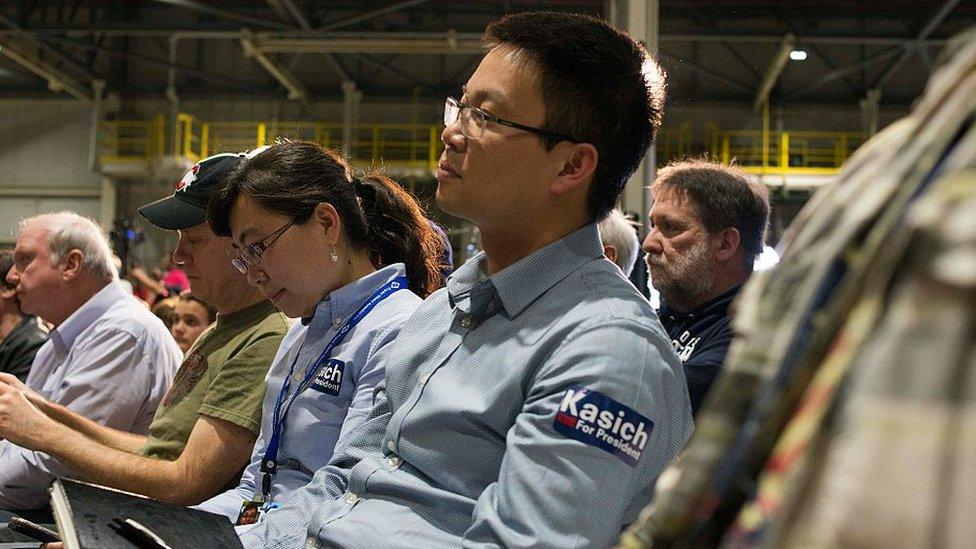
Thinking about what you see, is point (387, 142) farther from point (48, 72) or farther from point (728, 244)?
point (728, 244)

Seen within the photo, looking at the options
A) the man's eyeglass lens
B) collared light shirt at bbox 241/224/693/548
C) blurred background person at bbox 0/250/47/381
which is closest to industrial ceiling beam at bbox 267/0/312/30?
blurred background person at bbox 0/250/47/381

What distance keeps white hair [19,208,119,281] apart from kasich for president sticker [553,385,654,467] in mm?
2489

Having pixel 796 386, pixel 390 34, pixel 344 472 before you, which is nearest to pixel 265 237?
pixel 344 472

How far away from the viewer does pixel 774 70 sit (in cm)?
1387

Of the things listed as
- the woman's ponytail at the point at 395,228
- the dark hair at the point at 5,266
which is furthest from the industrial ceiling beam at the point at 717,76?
the woman's ponytail at the point at 395,228

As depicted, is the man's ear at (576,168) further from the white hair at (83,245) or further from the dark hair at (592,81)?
the white hair at (83,245)

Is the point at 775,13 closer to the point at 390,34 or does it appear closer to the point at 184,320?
the point at 390,34

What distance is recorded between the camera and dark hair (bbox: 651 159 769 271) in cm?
285

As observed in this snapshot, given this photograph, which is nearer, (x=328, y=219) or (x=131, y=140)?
(x=328, y=219)

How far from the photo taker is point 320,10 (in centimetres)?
1359

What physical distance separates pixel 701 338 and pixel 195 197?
1336 mm

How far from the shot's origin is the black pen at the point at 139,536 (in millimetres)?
1438

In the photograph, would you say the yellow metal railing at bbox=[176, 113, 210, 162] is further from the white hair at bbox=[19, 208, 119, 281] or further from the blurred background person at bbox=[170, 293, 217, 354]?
the white hair at bbox=[19, 208, 119, 281]

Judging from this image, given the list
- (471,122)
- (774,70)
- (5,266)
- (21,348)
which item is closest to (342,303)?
(471,122)
